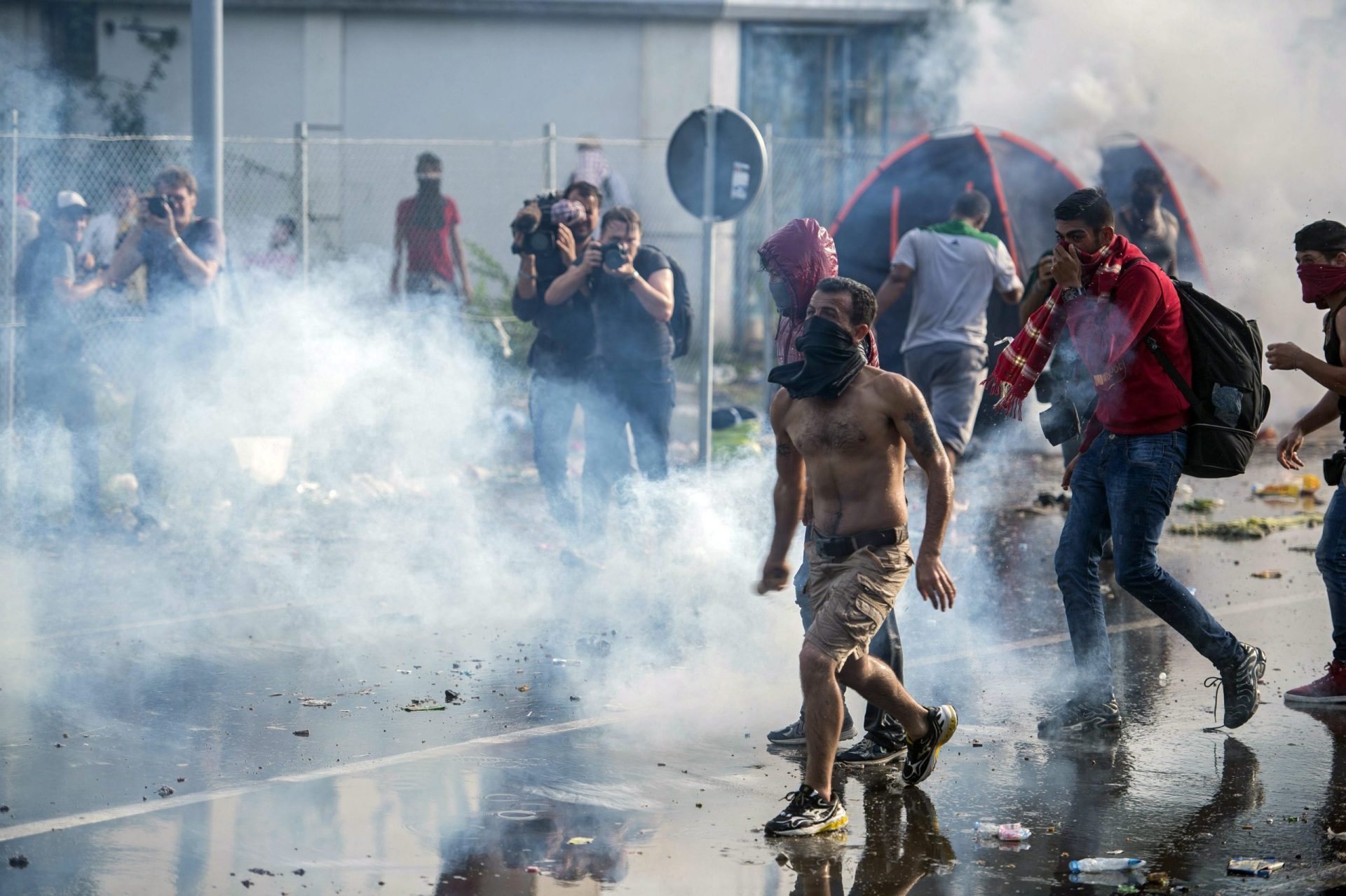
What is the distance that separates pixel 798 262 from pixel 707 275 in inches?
170

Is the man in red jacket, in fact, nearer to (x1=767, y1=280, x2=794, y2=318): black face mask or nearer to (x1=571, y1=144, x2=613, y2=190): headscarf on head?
(x1=767, y1=280, x2=794, y2=318): black face mask

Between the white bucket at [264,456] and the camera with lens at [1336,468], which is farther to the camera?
the white bucket at [264,456]

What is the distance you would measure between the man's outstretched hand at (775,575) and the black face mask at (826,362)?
541 millimetres

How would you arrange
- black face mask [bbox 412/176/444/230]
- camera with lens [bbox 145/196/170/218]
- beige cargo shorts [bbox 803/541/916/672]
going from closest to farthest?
1. beige cargo shorts [bbox 803/541/916/672]
2. camera with lens [bbox 145/196/170/218]
3. black face mask [bbox 412/176/444/230]

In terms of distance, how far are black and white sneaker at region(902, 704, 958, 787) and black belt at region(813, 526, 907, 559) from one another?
A: 0.54 meters

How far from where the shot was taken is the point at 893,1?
16.9 metres

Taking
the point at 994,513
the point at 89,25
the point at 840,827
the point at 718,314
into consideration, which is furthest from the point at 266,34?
the point at 840,827

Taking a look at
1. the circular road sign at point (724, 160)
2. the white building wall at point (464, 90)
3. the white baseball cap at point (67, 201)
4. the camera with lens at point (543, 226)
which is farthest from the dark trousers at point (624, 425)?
the white building wall at point (464, 90)

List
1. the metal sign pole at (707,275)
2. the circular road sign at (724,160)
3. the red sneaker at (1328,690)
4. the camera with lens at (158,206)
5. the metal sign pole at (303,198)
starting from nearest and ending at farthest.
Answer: the red sneaker at (1328,690) → the camera with lens at (158,206) → the circular road sign at (724,160) → the metal sign pole at (707,275) → the metal sign pole at (303,198)

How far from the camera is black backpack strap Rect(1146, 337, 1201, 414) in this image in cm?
504

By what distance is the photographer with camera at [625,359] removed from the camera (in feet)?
25.5

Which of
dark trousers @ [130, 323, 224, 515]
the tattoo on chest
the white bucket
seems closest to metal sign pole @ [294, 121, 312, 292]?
the white bucket

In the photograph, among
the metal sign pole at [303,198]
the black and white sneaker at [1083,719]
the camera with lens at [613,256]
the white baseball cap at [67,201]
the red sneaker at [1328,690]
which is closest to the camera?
the black and white sneaker at [1083,719]

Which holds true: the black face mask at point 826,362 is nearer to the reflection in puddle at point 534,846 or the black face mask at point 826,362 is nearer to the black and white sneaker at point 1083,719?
the reflection in puddle at point 534,846
